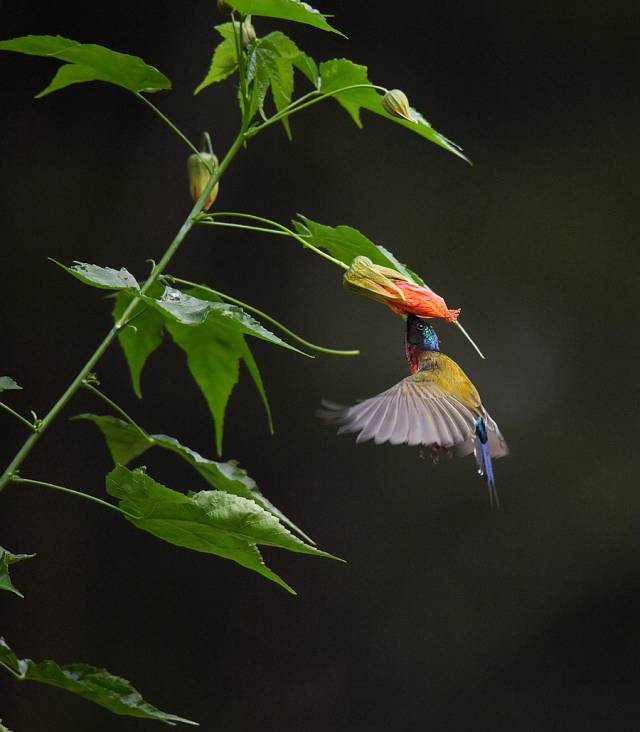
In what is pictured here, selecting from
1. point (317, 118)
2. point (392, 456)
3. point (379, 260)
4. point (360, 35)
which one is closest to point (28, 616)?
point (392, 456)

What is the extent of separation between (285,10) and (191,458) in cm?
30

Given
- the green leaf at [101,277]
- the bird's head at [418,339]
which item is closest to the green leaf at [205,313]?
the green leaf at [101,277]

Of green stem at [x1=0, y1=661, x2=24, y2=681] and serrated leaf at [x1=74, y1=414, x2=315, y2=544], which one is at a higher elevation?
serrated leaf at [x1=74, y1=414, x2=315, y2=544]

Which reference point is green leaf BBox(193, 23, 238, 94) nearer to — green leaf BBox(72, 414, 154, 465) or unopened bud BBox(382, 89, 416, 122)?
unopened bud BBox(382, 89, 416, 122)

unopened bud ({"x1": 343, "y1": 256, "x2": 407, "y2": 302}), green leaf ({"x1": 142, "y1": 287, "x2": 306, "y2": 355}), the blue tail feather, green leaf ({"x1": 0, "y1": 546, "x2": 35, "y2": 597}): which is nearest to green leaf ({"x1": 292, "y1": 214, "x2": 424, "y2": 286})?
unopened bud ({"x1": 343, "y1": 256, "x2": 407, "y2": 302})

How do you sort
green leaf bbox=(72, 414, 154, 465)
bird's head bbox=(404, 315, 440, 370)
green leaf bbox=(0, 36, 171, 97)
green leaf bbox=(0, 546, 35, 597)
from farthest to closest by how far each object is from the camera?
bird's head bbox=(404, 315, 440, 370), green leaf bbox=(72, 414, 154, 465), green leaf bbox=(0, 36, 171, 97), green leaf bbox=(0, 546, 35, 597)

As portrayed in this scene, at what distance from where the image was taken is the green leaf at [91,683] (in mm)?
628

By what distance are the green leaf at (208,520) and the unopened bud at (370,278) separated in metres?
0.20

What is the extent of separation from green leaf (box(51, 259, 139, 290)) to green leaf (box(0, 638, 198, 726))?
0.22 meters

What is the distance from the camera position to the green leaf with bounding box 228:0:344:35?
0.60m

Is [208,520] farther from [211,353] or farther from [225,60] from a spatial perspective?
[225,60]

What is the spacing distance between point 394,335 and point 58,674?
5.61ft

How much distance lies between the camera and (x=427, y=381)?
100cm

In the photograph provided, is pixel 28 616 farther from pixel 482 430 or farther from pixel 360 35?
pixel 360 35
